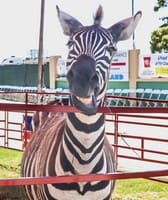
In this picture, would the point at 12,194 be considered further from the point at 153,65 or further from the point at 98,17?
the point at 153,65

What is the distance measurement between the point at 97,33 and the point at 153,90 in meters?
22.6

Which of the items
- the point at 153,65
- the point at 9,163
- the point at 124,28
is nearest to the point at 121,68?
the point at 153,65

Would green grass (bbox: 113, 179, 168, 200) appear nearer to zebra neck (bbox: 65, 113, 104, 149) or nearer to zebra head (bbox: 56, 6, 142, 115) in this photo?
zebra neck (bbox: 65, 113, 104, 149)

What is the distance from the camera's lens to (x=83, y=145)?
3.10 metres

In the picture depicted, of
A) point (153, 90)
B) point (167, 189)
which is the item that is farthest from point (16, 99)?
Result: point (167, 189)

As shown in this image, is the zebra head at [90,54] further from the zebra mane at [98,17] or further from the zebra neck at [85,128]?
the zebra neck at [85,128]

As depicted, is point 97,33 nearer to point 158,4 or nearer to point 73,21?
point 73,21

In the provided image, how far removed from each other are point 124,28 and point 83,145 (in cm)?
83

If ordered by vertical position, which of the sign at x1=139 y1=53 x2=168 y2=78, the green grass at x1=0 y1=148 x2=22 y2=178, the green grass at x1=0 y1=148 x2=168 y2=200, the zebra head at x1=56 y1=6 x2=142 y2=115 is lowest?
the green grass at x1=0 y1=148 x2=22 y2=178

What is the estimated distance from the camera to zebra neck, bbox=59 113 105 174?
3076 millimetres

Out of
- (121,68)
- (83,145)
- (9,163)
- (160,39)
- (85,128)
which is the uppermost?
(160,39)

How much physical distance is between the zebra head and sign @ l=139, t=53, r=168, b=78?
2216cm

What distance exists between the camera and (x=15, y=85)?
3625 centimetres

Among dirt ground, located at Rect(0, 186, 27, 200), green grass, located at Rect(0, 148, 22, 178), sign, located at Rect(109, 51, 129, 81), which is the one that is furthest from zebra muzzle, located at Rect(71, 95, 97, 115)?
sign, located at Rect(109, 51, 129, 81)
